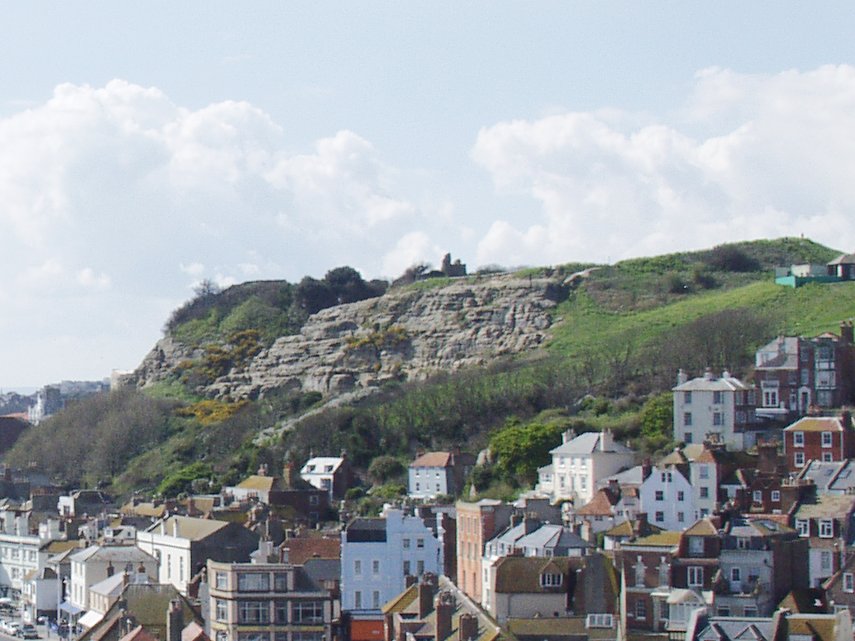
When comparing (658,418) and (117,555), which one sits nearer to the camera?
(117,555)

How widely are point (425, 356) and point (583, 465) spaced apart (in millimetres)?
60959

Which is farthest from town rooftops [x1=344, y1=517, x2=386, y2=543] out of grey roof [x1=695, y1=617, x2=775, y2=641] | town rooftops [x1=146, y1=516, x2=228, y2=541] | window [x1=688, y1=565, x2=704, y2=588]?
grey roof [x1=695, y1=617, x2=775, y2=641]

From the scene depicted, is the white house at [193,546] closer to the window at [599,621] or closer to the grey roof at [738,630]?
the window at [599,621]

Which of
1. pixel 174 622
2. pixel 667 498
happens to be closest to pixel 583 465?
pixel 667 498

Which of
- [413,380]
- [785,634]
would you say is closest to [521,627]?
[785,634]

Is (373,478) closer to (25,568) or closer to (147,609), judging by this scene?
Answer: (25,568)

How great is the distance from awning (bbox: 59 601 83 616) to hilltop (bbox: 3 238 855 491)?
25.9 m

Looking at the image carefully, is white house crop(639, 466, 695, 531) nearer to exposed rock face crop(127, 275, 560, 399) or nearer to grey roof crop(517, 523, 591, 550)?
grey roof crop(517, 523, 591, 550)

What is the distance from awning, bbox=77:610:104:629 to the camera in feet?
267

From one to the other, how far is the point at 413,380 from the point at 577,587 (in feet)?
247

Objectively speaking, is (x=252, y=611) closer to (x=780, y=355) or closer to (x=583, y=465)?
(x=583, y=465)

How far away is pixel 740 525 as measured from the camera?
72.2 meters

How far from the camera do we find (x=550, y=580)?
234 ft

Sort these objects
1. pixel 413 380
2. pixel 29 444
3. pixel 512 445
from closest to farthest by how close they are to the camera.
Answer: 1. pixel 512 445
2. pixel 413 380
3. pixel 29 444
